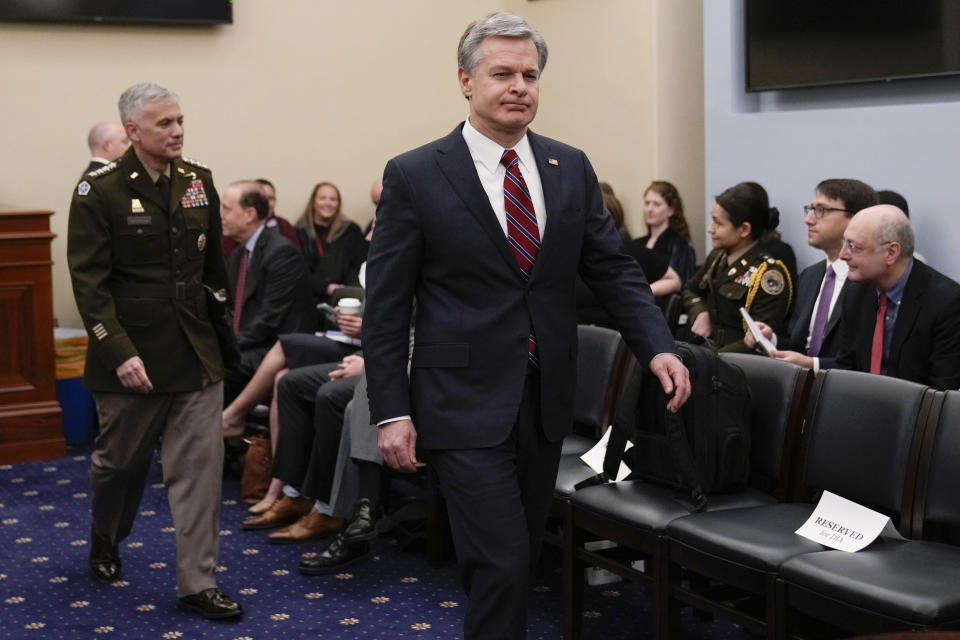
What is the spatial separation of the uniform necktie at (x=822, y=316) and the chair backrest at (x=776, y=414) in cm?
96

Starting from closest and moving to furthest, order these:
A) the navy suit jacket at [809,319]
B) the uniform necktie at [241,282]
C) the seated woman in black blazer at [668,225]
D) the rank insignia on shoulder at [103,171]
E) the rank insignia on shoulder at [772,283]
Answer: the rank insignia on shoulder at [103,171], the navy suit jacket at [809,319], the rank insignia on shoulder at [772,283], the uniform necktie at [241,282], the seated woman in black blazer at [668,225]

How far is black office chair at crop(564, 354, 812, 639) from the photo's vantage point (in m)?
3.37

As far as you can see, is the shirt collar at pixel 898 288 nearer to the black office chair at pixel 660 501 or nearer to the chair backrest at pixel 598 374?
the black office chair at pixel 660 501

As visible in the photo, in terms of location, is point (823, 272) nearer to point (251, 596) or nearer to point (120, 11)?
point (251, 596)

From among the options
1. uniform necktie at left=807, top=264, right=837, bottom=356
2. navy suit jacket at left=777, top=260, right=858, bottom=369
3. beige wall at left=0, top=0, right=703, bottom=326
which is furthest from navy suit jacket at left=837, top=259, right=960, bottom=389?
beige wall at left=0, top=0, right=703, bottom=326

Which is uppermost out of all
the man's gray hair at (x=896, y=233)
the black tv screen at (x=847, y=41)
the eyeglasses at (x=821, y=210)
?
the black tv screen at (x=847, y=41)

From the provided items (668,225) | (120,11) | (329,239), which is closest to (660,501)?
(668,225)

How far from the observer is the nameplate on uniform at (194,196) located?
13.3 ft

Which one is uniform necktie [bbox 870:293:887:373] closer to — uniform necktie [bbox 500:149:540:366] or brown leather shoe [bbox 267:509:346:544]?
uniform necktie [bbox 500:149:540:366]

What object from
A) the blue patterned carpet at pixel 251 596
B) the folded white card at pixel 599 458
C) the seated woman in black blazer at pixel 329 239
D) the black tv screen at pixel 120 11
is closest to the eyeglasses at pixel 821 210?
the folded white card at pixel 599 458

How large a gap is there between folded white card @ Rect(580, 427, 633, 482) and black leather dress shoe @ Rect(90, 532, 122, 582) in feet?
5.65

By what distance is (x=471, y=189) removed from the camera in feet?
8.66

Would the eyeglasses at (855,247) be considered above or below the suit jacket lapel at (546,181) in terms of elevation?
below

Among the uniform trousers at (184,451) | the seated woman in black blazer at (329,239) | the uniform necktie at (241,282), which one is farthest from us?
the seated woman in black blazer at (329,239)
